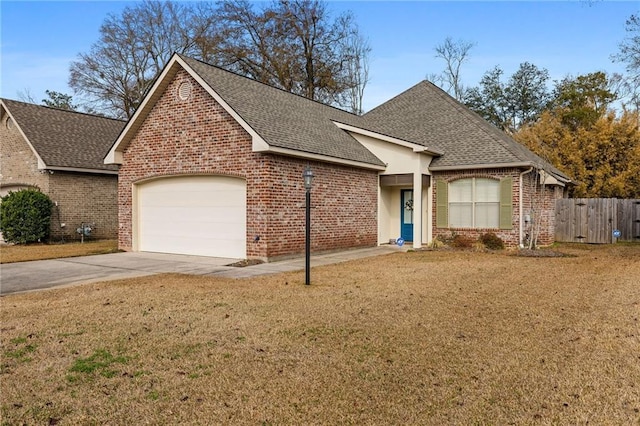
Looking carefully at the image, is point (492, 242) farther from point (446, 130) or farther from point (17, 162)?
point (17, 162)

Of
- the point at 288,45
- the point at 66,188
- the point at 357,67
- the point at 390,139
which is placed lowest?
the point at 66,188

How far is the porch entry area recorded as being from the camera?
52.3 feet

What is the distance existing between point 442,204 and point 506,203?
6.94 feet

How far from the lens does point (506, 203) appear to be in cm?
1509

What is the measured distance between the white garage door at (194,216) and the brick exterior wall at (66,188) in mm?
5666

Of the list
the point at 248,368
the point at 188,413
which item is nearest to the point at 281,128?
the point at 248,368

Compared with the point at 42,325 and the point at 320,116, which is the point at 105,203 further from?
the point at 42,325

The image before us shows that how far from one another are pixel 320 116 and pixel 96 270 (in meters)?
9.79

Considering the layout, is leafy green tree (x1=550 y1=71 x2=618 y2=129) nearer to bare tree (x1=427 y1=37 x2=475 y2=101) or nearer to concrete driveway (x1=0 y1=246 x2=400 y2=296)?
bare tree (x1=427 y1=37 x2=475 y2=101)

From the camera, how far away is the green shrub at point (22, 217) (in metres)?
17.7

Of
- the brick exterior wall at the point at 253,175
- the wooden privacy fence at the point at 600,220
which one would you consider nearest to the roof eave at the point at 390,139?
the brick exterior wall at the point at 253,175

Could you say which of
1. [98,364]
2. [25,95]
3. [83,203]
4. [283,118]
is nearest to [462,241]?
[283,118]

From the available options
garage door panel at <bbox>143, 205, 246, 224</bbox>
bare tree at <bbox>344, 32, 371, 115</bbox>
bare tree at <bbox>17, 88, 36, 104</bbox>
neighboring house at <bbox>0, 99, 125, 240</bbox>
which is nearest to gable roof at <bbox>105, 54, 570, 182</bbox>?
garage door panel at <bbox>143, 205, 246, 224</bbox>

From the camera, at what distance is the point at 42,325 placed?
580cm
